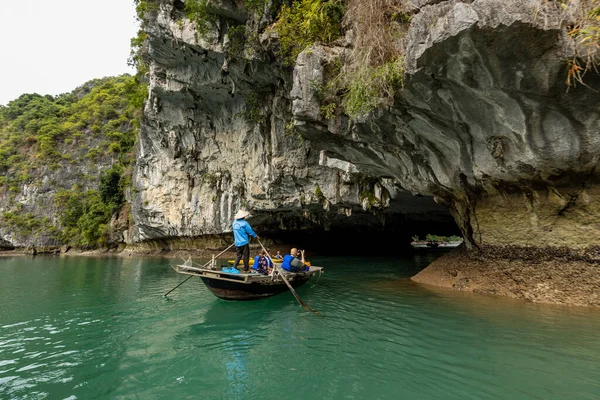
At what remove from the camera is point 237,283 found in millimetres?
7598

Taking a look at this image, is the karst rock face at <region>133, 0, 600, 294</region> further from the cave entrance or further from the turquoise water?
the cave entrance

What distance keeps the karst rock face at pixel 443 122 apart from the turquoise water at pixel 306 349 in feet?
7.95

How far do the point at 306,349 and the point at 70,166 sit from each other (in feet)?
125

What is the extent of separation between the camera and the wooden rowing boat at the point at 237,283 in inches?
293

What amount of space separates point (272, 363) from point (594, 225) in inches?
269

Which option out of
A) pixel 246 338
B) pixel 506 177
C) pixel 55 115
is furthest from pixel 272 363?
pixel 55 115

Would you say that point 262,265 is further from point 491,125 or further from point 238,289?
point 491,125

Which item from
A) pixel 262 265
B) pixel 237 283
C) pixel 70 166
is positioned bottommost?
pixel 237 283

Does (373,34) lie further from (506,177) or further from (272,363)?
(272,363)

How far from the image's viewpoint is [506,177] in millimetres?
6996

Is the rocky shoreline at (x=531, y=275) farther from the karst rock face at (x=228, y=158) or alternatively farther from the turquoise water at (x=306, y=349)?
the karst rock face at (x=228, y=158)

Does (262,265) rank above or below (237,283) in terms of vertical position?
above

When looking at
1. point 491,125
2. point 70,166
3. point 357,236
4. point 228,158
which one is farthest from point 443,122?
point 70,166

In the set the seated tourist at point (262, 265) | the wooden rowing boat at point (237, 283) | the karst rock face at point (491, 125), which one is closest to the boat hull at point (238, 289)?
the wooden rowing boat at point (237, 283)
